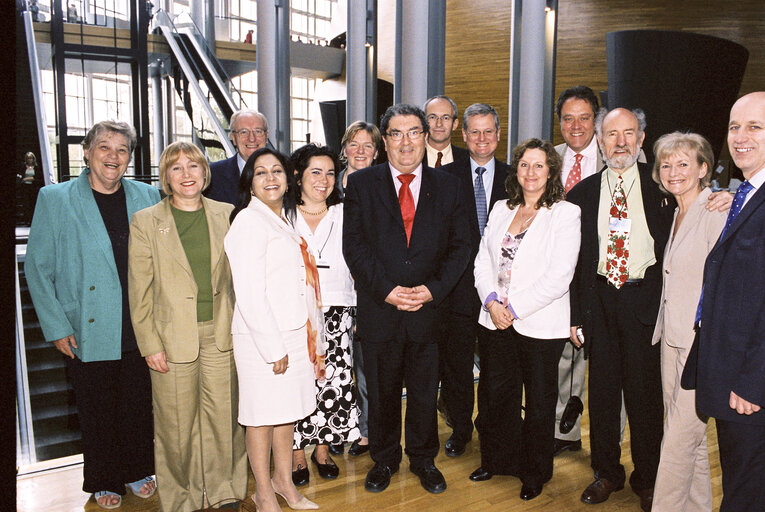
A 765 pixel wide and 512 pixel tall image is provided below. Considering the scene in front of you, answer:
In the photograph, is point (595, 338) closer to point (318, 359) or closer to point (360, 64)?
point (318, 359)

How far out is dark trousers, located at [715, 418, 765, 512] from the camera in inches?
79.1

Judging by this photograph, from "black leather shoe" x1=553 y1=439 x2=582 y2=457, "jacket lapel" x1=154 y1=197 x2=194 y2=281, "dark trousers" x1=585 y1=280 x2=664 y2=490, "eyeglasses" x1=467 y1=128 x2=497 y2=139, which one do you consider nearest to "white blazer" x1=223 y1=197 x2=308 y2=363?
"jacket lapel" x1=154 y1=197 x2=194 y2=281

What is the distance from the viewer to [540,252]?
2.82m

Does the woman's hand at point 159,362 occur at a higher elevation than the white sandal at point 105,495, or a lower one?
higher

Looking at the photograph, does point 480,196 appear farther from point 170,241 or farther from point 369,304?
point 170,241

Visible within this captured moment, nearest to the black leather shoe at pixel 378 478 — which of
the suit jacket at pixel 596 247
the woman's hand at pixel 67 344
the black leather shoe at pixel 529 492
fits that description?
the black leather shoe at pixel 529 492

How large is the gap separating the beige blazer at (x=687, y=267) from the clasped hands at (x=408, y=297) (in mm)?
1094

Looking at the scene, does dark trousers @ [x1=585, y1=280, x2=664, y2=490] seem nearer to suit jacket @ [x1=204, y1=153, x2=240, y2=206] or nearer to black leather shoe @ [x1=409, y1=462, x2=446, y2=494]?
black leather shoe @ [x1=409, y1=462, x2=446, y2=494]

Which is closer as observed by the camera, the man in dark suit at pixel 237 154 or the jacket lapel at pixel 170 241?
the jacket lapel at pixel 170 241

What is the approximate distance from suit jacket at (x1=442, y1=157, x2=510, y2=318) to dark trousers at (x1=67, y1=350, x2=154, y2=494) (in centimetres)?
171

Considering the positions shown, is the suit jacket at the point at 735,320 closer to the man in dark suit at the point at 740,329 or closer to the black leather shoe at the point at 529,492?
the man in dark suit at the point at 740,329

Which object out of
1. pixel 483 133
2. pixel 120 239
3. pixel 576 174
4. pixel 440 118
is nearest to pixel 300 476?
pixel 120 239

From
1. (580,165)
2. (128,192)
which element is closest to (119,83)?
(128,192)

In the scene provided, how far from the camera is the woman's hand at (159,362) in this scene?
2596mm
